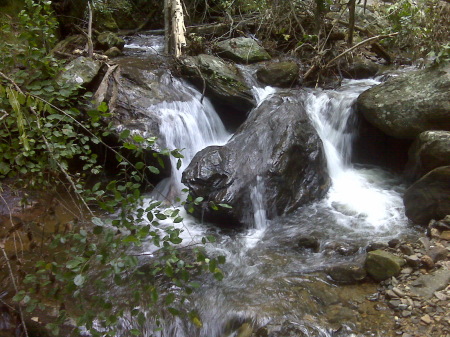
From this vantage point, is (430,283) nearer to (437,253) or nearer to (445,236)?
(437,253)

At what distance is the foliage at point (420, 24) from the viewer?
8352mm

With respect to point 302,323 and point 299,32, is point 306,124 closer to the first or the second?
point 302,323

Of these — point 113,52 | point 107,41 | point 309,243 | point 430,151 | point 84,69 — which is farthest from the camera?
point 107,41

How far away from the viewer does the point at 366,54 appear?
9.55m

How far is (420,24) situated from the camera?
29.7ft

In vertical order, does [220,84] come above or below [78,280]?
above

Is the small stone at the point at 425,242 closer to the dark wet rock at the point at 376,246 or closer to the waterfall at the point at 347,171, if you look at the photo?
the dark wet rock at the point at 376,246

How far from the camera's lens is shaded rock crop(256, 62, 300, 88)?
26.1 ft

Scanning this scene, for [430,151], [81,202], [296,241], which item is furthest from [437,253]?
[81,202]

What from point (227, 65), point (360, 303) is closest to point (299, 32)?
point (227, 65)

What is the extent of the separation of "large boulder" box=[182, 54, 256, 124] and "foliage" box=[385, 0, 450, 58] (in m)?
3.95

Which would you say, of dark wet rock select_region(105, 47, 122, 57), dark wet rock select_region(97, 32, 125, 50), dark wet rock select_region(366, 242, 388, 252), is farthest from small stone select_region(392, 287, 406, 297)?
dark wet rock select_region(97, 32, 125, 50)

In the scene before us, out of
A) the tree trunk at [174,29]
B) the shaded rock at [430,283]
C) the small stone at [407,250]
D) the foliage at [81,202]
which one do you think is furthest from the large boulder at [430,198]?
the tree trunk at [174,29]

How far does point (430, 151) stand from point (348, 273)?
2.30 m
